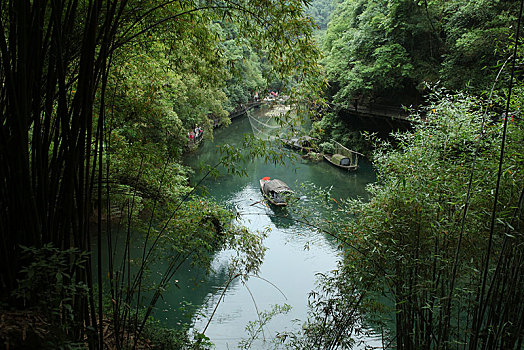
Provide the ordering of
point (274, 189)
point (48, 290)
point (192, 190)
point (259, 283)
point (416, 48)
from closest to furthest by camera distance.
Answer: point (48, 290)
point (192, 190)
point (259, 283)
point (274, 189)
point (416, 48)

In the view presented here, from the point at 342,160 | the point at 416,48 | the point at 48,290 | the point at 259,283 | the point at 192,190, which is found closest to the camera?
the point at 48,290

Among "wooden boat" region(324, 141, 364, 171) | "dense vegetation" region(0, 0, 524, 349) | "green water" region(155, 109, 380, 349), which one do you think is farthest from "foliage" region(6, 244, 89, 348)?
"wooden boat" region(324, 141, 364, 171)

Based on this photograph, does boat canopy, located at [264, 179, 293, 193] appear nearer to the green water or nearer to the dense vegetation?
the green water

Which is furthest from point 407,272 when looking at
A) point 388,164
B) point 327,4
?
point 327,4

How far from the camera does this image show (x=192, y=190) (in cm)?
283

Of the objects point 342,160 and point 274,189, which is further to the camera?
point 342,160

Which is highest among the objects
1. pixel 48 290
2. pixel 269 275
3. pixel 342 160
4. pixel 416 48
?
pixel 416 48

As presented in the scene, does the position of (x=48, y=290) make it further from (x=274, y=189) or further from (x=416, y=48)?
(x=416, y=48)

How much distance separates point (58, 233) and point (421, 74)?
10.9 metres

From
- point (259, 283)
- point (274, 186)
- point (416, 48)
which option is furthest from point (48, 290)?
point (416, 48)

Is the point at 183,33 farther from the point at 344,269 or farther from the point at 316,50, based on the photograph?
the point at 344,269

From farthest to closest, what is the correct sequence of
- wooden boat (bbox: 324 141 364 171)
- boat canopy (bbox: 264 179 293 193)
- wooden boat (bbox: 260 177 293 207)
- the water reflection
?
wooden boat (bbox: 324 141 364 171) → boat canopy (bbox: 264 179 293 193) → wooden boat (bbox: 260 177 293 207) → the water reflection

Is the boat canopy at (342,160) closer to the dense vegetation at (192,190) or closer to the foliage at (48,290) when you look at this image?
the dense vegetation at (192,190)

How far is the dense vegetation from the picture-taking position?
1.23m
